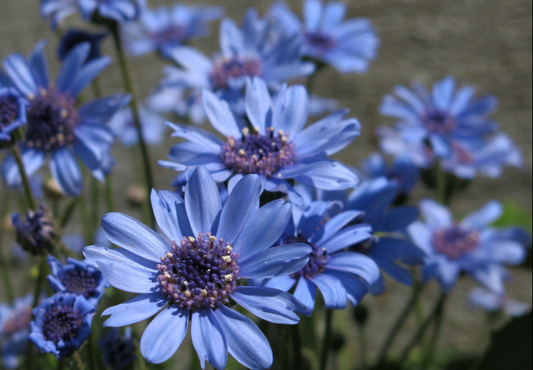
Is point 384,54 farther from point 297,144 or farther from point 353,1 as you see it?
point 297,144

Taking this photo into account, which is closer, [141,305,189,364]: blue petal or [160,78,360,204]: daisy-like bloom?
[141,305,189,364]: blue petal

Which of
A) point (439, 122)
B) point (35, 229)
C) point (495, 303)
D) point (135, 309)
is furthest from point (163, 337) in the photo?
point (495, 303)

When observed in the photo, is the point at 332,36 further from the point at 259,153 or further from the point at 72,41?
the point at 259,153

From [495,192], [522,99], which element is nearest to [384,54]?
[522,99]

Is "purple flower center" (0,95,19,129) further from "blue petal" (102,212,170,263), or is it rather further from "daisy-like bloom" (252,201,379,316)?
"daisy-like bloom" (252,201,379,316)

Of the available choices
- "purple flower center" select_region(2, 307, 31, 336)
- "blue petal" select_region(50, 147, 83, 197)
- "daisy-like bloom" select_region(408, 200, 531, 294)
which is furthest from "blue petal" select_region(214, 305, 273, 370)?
"purple flower center" select_region(2, 307, 31, 336)
